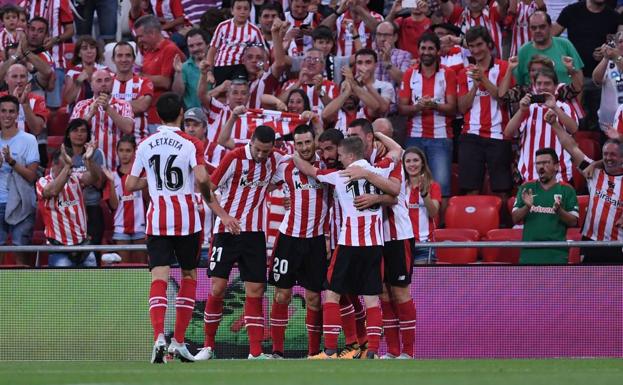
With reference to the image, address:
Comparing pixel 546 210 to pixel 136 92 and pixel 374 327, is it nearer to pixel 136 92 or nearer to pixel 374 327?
pixel 374 327

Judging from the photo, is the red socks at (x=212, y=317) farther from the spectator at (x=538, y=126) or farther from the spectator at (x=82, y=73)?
the spectator at (x=82, y=73)

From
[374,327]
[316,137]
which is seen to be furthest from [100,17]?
[374,327]

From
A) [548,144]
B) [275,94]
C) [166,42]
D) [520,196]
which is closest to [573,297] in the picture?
[520,196]

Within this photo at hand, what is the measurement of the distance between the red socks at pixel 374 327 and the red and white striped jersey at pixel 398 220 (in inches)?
29.4

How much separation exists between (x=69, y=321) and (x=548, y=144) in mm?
5540

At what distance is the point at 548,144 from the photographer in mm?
14891

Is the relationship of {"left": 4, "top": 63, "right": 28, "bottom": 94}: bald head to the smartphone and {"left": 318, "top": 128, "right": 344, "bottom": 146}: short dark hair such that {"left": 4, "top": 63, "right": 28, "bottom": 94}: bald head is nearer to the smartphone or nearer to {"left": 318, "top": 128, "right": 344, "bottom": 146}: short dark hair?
{"left": 318, "top": 128, "right": 344, "bottom": 146}: short dark hair

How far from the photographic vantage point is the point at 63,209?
1461 centimetres

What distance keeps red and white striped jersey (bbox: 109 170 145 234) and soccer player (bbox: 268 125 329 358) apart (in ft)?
8.86

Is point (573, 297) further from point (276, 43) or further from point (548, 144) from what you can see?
point (276, 43)

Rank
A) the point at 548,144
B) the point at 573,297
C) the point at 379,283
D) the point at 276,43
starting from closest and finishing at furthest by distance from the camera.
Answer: the point at 379,283 → the point at 573,297 → the point at 548,144 → the point at 276,43

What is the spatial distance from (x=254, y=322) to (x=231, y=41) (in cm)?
509

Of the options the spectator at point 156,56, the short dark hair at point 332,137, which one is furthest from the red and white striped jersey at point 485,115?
the spectator at point 156,56

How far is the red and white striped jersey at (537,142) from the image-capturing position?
14.9m
